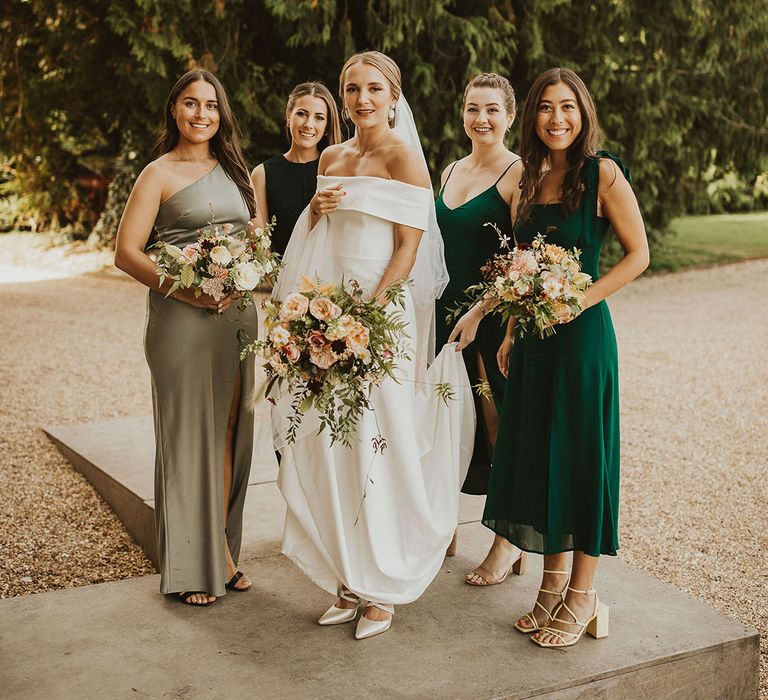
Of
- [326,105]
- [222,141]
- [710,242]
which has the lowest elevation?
[710,242]

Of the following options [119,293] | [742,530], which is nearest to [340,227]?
[742,530]

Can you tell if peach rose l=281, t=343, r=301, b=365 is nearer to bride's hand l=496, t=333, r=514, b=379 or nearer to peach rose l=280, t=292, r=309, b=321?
peach rose l=280, t=292, r=309, b=321

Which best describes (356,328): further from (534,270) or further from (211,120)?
(211,120)

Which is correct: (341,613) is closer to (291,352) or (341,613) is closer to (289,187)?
(291,352)

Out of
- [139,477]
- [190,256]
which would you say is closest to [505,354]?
[190,256]

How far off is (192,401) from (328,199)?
38.9 inches

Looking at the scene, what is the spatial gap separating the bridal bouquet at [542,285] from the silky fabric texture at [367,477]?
1.67ft

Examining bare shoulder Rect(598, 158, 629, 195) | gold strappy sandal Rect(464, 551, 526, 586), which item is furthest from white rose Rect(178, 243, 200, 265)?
gold strappy sandal Rect(464, 551, 526, 586)

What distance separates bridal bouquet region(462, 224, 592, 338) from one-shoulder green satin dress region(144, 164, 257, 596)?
125 centimetres

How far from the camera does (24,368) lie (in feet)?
30.1

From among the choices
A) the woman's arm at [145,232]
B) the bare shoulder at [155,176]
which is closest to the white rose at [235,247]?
the woman's arm at [145,232]

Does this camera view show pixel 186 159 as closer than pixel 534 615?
No

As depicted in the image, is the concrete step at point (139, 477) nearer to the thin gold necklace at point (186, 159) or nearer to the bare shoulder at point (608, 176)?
the thin gold necklace at point (186, 159)

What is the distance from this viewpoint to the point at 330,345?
2.97 metres
